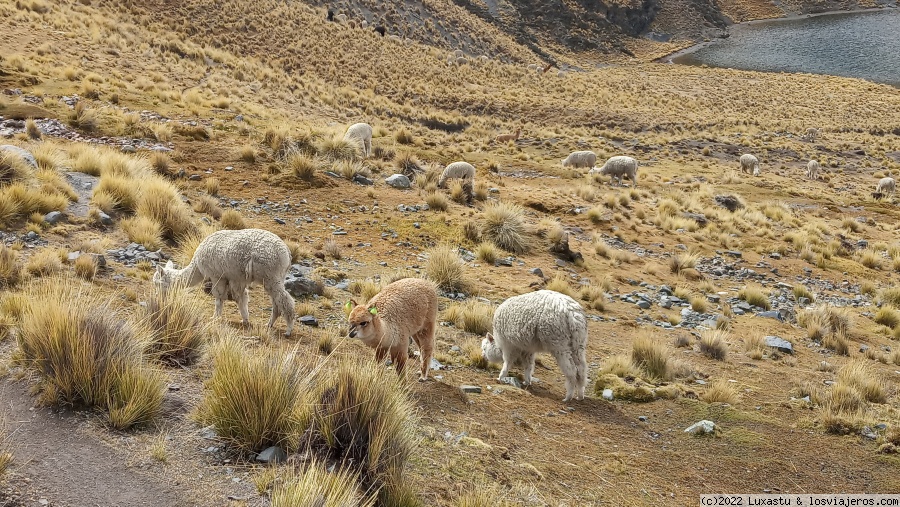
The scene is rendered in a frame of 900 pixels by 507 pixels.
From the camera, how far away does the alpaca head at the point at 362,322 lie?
18.8 feet

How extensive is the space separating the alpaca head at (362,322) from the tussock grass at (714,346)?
20.3ft

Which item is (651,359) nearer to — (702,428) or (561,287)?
(702,428)

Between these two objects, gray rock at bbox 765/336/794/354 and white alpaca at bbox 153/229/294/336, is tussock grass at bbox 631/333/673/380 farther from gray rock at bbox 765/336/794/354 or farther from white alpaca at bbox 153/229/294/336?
white alpaca at bbox 153/229/294/336

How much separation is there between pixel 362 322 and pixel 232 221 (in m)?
7.12

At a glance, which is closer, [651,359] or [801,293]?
[651,359]

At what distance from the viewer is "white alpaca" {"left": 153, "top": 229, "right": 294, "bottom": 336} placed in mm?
7402

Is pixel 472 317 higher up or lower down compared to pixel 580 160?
lower down

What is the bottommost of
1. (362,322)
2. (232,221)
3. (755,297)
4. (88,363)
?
(755,297)

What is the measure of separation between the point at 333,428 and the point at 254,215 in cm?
991

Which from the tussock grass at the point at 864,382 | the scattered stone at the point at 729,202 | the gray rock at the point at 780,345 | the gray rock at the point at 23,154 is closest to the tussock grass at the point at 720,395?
the tussock grass at the point at 864,382

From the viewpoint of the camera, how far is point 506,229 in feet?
47.8

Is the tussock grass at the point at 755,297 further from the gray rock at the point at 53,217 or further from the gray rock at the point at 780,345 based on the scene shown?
the gray rock at the point at 53,217

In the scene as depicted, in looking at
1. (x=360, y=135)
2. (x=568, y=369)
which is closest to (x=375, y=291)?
(x=568, y=369)

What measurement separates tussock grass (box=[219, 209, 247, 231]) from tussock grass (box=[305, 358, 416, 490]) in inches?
327
